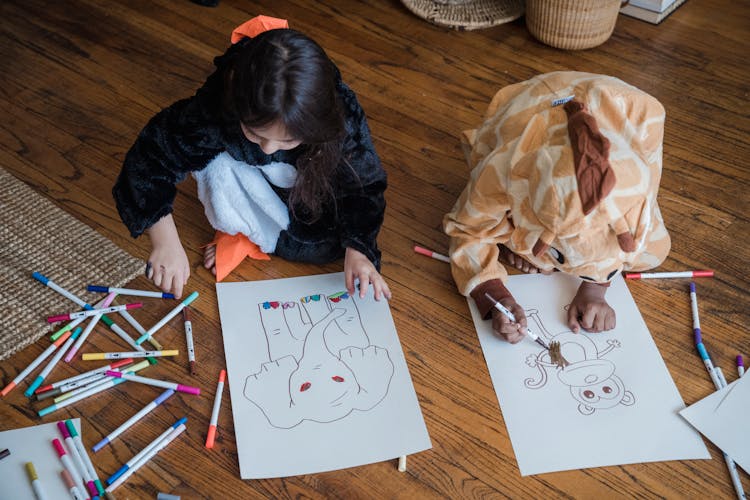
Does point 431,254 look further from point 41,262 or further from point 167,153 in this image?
point 41,262

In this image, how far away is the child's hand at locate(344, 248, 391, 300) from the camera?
1.22 metres

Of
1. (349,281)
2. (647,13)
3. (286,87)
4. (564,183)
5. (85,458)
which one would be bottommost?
(85,458)

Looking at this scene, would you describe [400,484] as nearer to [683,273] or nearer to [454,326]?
[454,326]

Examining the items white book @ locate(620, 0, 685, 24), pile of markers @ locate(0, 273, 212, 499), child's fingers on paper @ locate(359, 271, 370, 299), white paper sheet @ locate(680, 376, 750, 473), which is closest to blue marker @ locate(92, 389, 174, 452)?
pile of markers @ locate(0, 273, 212, 499)

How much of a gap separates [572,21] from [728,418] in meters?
0.97

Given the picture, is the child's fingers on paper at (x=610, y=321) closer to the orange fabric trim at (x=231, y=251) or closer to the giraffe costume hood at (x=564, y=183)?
the giraffe costume hood at (x=564, y=183)

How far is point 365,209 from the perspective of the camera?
1.25m

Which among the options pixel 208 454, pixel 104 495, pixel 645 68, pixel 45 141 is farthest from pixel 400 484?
pixel 645 68

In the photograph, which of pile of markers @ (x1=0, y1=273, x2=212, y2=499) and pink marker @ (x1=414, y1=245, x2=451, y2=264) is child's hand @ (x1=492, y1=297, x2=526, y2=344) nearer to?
pink marker @ (x1=414, y1=245, x2=451, y2=264)

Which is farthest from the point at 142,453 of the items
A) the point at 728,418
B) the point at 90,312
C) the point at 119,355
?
the point at 728,418

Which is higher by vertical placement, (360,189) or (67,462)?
(360,189)

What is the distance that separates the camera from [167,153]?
116cm

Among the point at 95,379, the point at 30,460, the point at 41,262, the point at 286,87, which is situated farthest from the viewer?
the point at 41,262

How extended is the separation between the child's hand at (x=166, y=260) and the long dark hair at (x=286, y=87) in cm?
26
